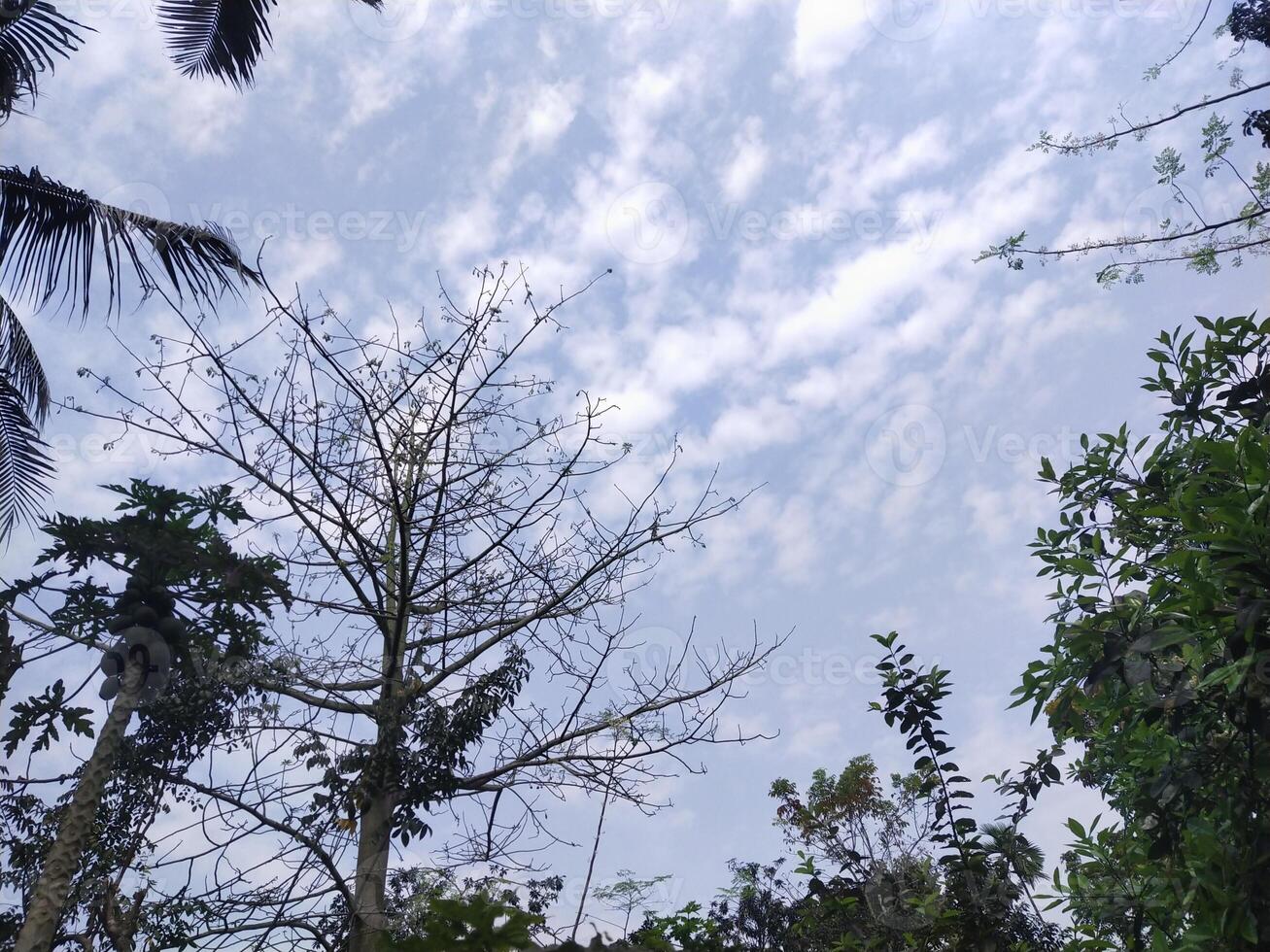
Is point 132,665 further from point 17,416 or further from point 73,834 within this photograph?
point 17,416

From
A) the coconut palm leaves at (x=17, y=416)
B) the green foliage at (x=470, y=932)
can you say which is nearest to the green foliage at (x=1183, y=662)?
the green foliage at (x=470, y=932)

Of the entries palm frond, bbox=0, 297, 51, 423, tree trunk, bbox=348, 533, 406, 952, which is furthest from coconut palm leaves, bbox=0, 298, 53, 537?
tree trunk, bbox=348, 533, 406, 952

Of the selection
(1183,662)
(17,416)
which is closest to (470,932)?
(1183,662)

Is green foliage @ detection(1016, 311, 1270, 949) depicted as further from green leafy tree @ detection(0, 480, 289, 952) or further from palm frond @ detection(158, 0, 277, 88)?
palm frond @ detection(158, 0, 277, 88)

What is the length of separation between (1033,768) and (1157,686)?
1.32 m

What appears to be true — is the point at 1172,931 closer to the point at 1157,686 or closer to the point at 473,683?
the point at 1157,686

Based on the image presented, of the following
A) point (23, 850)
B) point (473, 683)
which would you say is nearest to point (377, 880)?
point (473, 683)

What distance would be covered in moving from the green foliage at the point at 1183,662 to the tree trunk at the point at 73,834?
395 centimetres

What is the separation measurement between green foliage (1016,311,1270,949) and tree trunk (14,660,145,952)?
395cm

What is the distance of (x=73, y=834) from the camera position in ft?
13.2

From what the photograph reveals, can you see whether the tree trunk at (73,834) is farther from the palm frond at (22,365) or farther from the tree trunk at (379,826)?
the palm frond at (22,365)

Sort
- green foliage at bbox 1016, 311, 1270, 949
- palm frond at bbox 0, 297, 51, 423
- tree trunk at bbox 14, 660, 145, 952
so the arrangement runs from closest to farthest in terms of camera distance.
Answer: green foliage at bbox 1016, 311, 1270, 949 < tree trunk at bbox 14, 660, 145, 952 < palm frond at bbox 0, 297, 51, 423

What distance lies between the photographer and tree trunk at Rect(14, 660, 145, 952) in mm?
3846

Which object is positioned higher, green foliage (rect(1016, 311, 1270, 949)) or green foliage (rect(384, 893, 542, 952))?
green foliage (rect(1016, 311, 1270, 949))
